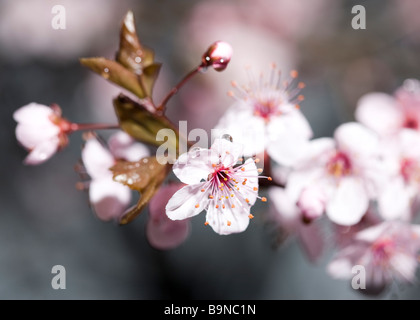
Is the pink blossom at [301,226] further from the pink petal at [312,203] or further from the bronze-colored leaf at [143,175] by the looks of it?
the bronze-colored leaf at [143,175]

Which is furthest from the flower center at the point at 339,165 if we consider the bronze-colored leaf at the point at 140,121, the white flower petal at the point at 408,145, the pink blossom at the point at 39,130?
the pink blossom at the point at 39,130

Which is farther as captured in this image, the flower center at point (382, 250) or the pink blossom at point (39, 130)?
the flower center at point (382, 250)

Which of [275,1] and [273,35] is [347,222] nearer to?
[273,35]

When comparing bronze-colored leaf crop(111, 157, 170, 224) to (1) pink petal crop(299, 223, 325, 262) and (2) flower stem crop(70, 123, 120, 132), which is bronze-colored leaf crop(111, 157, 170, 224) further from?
(1) pink petal crop(299, 223, 325, 262)

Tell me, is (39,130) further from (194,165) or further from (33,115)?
(194,165)

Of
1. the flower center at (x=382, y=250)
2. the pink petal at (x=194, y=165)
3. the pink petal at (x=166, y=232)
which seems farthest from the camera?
the flower center at (x=382, y=250)

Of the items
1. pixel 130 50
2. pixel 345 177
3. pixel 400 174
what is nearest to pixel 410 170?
pixel 400 174

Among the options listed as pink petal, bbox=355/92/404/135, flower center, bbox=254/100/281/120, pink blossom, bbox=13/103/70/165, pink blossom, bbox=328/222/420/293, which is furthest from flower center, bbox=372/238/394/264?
pink blossom, bbox=13/103/70/165

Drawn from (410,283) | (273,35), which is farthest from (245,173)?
(273,35)
